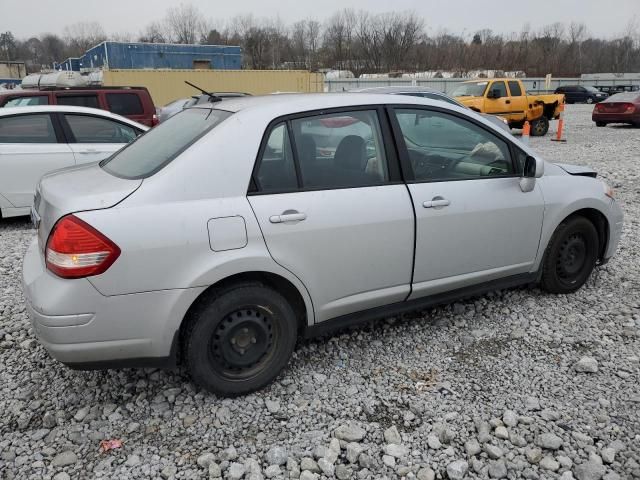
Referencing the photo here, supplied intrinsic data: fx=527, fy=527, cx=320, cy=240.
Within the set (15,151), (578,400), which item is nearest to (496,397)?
(578,400)

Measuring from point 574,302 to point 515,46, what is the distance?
3501 inches

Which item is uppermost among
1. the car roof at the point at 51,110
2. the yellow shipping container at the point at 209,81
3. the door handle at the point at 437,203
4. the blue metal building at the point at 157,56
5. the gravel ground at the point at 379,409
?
the blue metal building at the point at 157,56

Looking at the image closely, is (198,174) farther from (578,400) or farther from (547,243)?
(547,243)

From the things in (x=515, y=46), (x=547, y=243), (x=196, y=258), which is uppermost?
(x=515, y=46)

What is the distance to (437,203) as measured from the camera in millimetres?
3311

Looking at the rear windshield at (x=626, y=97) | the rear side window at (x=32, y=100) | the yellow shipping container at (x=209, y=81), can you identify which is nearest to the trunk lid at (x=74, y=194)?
the rear side window at (x=32, y=100)

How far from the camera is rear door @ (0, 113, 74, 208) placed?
6.31 m

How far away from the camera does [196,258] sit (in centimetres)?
262

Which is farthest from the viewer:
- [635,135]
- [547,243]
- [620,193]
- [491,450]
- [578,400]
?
[635,135]

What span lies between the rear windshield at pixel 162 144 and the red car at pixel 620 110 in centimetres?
2020

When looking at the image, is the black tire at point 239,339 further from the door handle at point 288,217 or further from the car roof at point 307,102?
the car roof at point 307,102

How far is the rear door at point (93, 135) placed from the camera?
6.78m

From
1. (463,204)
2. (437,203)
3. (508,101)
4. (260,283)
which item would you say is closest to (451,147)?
(463,204)

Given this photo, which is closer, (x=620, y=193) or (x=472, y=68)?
(x=620, y=193)
